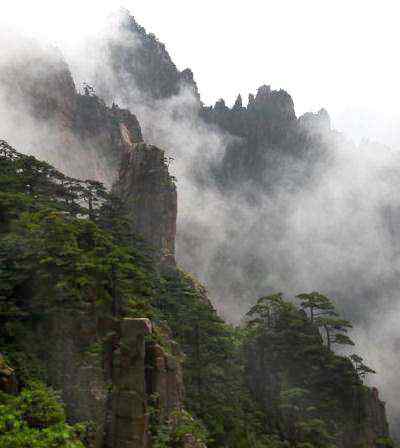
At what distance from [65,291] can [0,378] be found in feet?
17.7

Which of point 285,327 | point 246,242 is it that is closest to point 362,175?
point 246,242

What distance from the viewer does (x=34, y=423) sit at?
46.7 ft

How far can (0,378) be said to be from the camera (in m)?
15.3

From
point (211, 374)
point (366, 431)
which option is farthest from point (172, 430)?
point (366, 431)

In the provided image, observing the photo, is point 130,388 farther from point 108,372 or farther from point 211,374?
point 211,374

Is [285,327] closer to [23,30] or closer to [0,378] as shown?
[0,378]

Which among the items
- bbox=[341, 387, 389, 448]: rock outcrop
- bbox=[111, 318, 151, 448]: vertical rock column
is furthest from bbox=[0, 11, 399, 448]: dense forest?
bbox=[341, 387, 389, 448]: rock outcrop

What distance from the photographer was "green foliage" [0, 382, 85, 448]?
486 inches

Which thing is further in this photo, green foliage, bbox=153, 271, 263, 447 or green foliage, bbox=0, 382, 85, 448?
green foliage, bbox=153, 271, 263, 447

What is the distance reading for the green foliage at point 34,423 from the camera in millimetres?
12336

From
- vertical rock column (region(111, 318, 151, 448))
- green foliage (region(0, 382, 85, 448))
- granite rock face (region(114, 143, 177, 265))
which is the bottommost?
green foliage (region(0, 382, 85, 448))

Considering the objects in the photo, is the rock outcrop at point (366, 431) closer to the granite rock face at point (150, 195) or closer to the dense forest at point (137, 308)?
the dense forest at point (137, 308)

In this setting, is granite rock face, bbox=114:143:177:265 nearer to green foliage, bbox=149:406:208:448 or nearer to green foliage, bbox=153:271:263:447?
green foliage, bbox=153:271:263:447

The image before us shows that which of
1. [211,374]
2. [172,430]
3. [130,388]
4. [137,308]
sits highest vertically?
[137,308]
